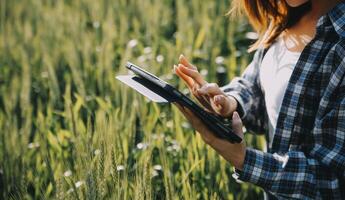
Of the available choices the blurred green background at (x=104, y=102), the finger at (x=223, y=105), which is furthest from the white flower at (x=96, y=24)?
the finger at (x=223, y=105)

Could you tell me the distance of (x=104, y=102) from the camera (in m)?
2.07

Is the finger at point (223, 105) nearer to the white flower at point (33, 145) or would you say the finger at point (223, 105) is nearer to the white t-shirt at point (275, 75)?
the white t-shirt at point (275, 75)

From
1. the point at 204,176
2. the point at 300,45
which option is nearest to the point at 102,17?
the point at 204,176

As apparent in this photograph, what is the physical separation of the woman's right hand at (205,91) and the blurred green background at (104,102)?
16 centimetres

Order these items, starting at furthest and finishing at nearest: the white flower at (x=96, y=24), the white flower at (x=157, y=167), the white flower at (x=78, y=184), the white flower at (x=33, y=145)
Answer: the white flower at (x=96, y=24) < the white flower at (x=33, y=145) < the white flower at (x=157, y=167) < the white flower at (x=78, y=184)

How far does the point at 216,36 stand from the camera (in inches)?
105

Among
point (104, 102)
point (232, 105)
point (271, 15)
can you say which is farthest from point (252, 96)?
point (104, 102)

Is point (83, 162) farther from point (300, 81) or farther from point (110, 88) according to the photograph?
point (110, 88)

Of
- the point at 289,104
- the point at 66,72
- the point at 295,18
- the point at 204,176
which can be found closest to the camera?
the point at 289,104

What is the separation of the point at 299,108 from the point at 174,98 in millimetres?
292

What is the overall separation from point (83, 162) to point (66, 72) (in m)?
1.11

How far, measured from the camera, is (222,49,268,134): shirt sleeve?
1511mm

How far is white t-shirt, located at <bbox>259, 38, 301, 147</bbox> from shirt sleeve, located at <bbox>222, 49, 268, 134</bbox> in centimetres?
4

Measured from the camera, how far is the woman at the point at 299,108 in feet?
4.04
